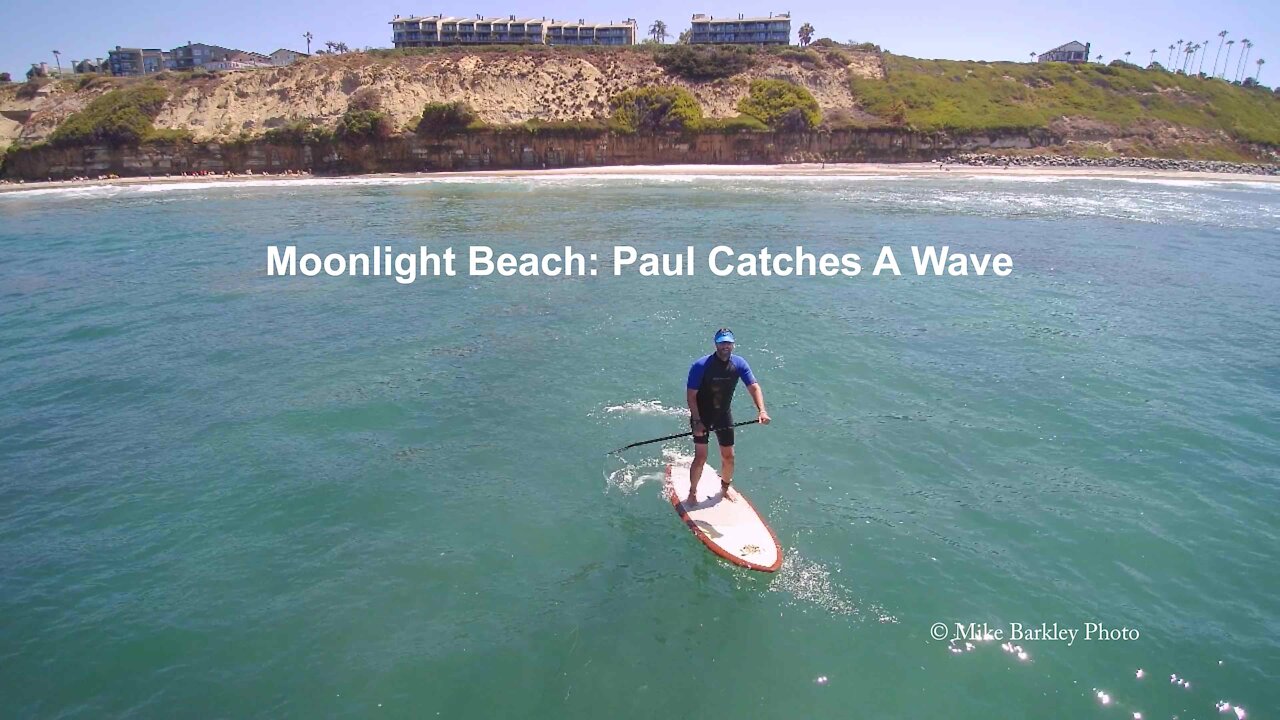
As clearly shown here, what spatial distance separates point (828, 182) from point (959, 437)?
189 feet

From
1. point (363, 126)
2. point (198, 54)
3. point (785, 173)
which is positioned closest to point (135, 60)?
point (198, 54)

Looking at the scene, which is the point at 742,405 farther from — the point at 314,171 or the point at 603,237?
the point at 314,171

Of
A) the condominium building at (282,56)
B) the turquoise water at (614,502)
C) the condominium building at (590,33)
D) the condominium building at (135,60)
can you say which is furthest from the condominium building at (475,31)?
the turquoise water at (614,502)

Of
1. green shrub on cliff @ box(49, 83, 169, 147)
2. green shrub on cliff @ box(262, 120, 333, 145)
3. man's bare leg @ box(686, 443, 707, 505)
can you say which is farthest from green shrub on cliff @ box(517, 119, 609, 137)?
man's bare leg @ box(686, 443, 707, 505)

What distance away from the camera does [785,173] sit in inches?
2844

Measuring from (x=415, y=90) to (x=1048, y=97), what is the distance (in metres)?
76.9

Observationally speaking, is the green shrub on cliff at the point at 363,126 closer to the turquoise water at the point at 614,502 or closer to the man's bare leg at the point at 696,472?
the turquoise water at the point at 614,502

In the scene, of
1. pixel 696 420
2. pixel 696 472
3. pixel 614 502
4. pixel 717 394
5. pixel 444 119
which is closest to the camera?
pixel 717 394

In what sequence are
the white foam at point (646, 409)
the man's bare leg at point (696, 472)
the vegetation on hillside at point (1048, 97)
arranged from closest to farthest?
1. the man's bare leg at point (696, 472)
2. the white foam at point (646, 409)
3. the vegetation on hillside at point (1048, 97)

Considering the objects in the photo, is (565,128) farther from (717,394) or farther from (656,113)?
(717,394)

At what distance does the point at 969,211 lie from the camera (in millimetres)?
45469

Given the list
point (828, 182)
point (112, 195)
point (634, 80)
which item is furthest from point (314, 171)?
point (828, 182)

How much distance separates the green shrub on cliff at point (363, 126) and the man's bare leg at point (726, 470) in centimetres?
7487

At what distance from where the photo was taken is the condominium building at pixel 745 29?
125688mm
